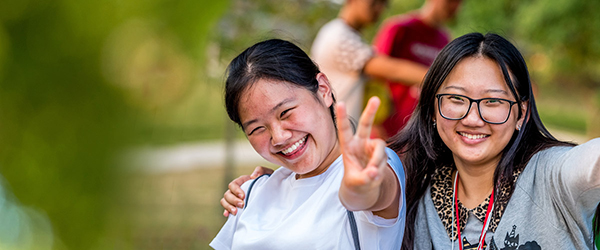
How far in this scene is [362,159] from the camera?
1348 millimetres

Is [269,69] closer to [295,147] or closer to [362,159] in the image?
[295,147]

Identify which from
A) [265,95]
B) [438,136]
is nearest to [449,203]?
[438,136]

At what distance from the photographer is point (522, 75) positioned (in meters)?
1.75

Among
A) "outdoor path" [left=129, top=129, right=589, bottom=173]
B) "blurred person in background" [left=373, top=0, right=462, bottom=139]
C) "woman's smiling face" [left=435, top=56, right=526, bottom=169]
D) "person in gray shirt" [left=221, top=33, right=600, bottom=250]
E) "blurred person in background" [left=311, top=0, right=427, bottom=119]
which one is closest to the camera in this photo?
"person in gray shirt" [left=221, top=33, right=600, bottom=250]

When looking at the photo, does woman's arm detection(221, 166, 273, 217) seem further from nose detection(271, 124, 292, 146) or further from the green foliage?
the green foliage

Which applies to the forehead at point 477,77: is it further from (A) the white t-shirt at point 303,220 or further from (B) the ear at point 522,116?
(A) the white t-shirt at point 303,220

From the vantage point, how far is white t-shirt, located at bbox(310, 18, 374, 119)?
10.5 ft

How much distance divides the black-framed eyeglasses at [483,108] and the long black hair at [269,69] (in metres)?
0.38

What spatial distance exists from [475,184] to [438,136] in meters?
0.23

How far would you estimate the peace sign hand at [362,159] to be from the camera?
4.24 feet

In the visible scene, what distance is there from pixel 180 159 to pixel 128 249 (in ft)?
13.3

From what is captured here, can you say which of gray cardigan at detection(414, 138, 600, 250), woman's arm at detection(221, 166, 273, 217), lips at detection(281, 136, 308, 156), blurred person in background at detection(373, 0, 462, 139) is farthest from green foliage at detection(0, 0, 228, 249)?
gray cardigan at detection(414, 138, 600, 250)

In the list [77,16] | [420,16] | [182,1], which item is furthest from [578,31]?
[77,16]

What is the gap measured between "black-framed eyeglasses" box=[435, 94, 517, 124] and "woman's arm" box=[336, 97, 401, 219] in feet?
1.65
